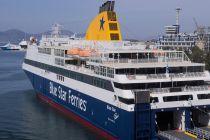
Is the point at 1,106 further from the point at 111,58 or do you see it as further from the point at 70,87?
the point at 111,58

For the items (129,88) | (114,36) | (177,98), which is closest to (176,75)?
(177,98)

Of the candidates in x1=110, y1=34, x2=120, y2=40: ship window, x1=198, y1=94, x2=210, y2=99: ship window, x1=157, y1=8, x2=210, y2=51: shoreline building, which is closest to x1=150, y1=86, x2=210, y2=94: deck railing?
x1=198, y1=94, x2=210, y2=99: ship window

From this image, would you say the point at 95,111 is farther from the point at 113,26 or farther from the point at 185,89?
the point at 113,26

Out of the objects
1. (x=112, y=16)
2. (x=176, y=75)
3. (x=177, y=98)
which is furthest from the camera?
(x=112, y=16)

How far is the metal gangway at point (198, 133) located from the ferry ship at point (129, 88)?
536 mm

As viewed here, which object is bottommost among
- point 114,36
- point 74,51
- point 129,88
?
point 129,88

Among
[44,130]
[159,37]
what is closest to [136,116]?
[44,130]

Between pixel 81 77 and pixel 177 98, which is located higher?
pixel 81 77

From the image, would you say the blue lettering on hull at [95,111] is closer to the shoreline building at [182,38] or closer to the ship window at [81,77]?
the ship window at [81,77]

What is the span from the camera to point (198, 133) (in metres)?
28.8

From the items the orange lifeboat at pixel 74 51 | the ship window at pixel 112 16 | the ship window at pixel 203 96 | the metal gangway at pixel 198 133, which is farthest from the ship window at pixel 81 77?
the ship window at pixel 112 16

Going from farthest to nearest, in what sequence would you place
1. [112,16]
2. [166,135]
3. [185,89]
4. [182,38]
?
[182,38]
[112,16]
[185,89]
[166,135]

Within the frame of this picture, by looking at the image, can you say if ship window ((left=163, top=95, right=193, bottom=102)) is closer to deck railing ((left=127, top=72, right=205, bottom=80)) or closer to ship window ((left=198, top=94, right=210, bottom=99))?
ship window ((left=198, top=94, right=210, bottom=99))

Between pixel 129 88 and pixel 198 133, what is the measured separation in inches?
250
